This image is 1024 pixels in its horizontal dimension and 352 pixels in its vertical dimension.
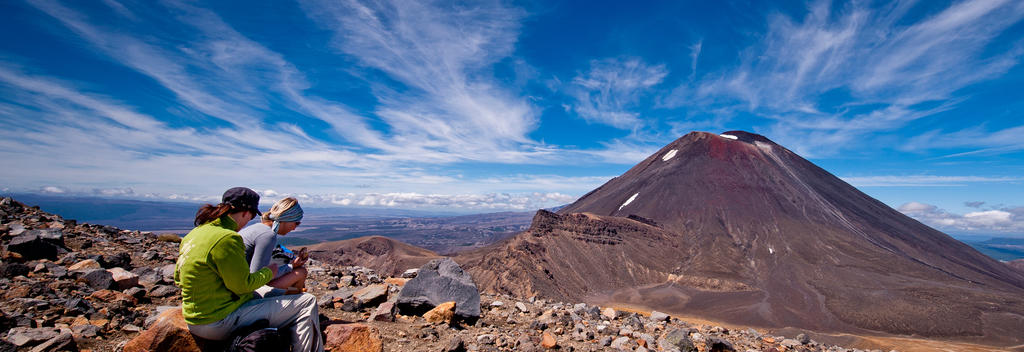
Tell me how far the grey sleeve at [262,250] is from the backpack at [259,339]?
529 mm

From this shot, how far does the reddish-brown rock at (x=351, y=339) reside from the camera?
3.91m

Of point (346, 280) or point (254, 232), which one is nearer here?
point (254, 232)

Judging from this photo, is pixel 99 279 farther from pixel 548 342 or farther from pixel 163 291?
pixel 548 342

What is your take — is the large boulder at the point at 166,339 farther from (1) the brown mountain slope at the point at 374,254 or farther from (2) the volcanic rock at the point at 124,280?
(1) the brown mountain slope at the point at 374,254

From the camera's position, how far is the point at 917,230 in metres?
88.5

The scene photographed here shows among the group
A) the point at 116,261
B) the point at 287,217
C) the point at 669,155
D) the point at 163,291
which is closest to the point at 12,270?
the point at 116,261

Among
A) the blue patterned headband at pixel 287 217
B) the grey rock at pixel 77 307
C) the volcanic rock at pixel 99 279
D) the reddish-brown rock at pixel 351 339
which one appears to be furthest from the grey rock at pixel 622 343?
the volcanic rock at pixel 99 279

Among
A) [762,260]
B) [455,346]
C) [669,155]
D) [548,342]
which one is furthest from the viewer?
[669,155]

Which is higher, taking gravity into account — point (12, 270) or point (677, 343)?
point (12, 270)

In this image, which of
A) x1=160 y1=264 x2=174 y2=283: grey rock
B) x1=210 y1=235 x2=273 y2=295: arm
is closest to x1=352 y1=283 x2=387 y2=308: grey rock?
x1=160 y1=264 x2=174 y2=283: grey rock

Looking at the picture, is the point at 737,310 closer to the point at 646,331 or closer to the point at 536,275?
the point at 536,275

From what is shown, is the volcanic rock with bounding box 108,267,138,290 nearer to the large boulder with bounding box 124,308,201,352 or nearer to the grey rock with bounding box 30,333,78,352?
the grey rock with bounding box 30,333,78,352

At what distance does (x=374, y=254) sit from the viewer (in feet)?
242

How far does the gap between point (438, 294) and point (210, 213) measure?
3.95 meters
